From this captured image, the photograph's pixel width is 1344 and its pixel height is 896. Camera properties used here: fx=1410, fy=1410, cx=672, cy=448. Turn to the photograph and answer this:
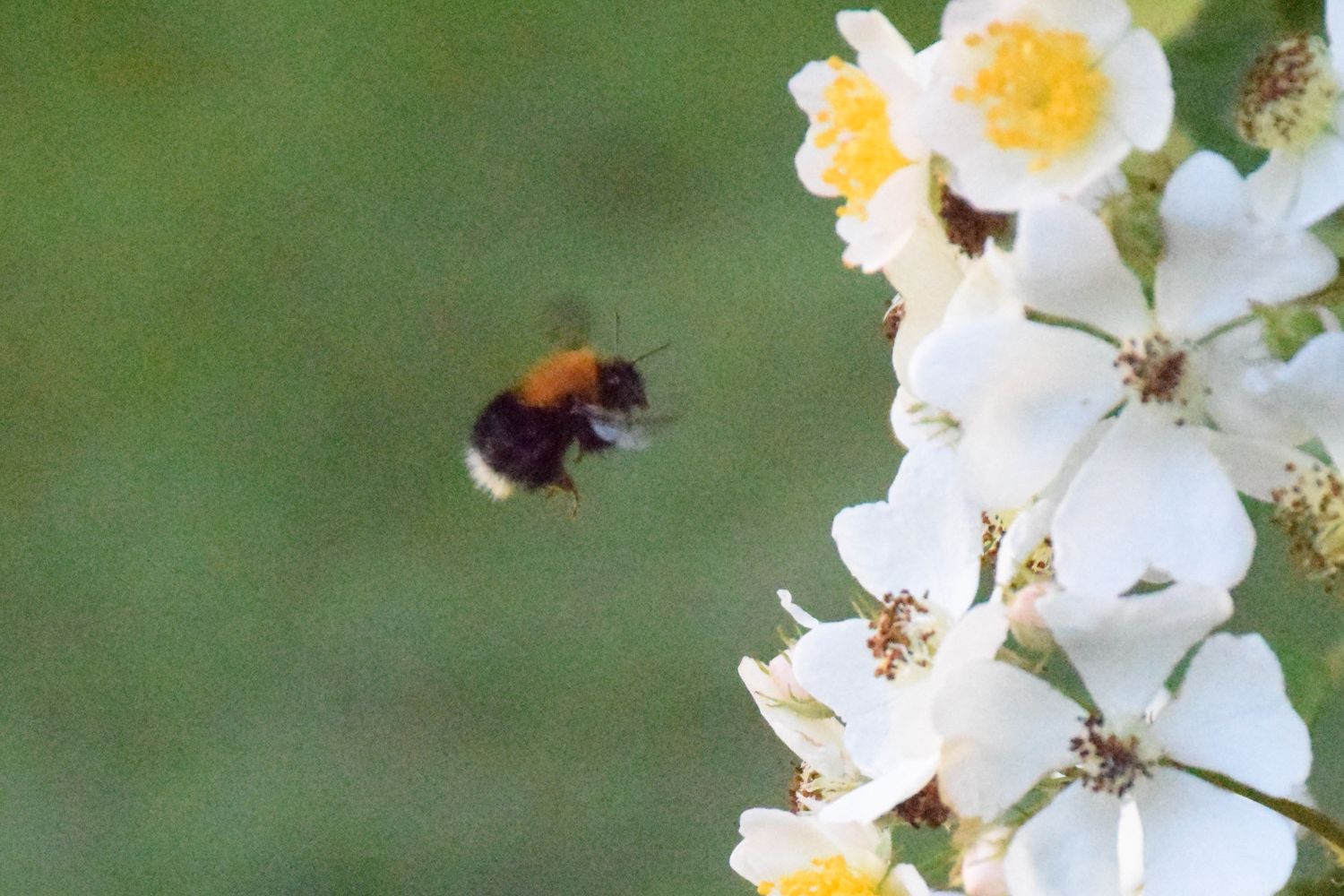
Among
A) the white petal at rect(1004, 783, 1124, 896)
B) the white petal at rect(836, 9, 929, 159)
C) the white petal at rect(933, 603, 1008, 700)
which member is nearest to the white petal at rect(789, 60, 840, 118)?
the white petal at rect(836, 9, 929, 159)

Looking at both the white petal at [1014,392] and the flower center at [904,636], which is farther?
the flower center at [904,636]

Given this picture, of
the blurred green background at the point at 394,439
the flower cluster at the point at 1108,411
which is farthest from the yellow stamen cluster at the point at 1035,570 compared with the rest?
the blurred green background at the point at 394,439

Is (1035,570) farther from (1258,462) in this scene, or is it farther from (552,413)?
(552,413)

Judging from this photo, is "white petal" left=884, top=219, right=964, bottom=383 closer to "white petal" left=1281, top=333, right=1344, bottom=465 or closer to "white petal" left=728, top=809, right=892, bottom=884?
"white petal" left=1281, top=333, right=1344, bottom=465

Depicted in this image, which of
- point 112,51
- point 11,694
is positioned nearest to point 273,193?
point 112,51

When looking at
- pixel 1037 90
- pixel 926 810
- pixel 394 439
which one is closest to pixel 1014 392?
pixel 1037 90

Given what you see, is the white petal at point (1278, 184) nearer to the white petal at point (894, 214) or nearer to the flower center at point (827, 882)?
the white petal at point (894, 214)
